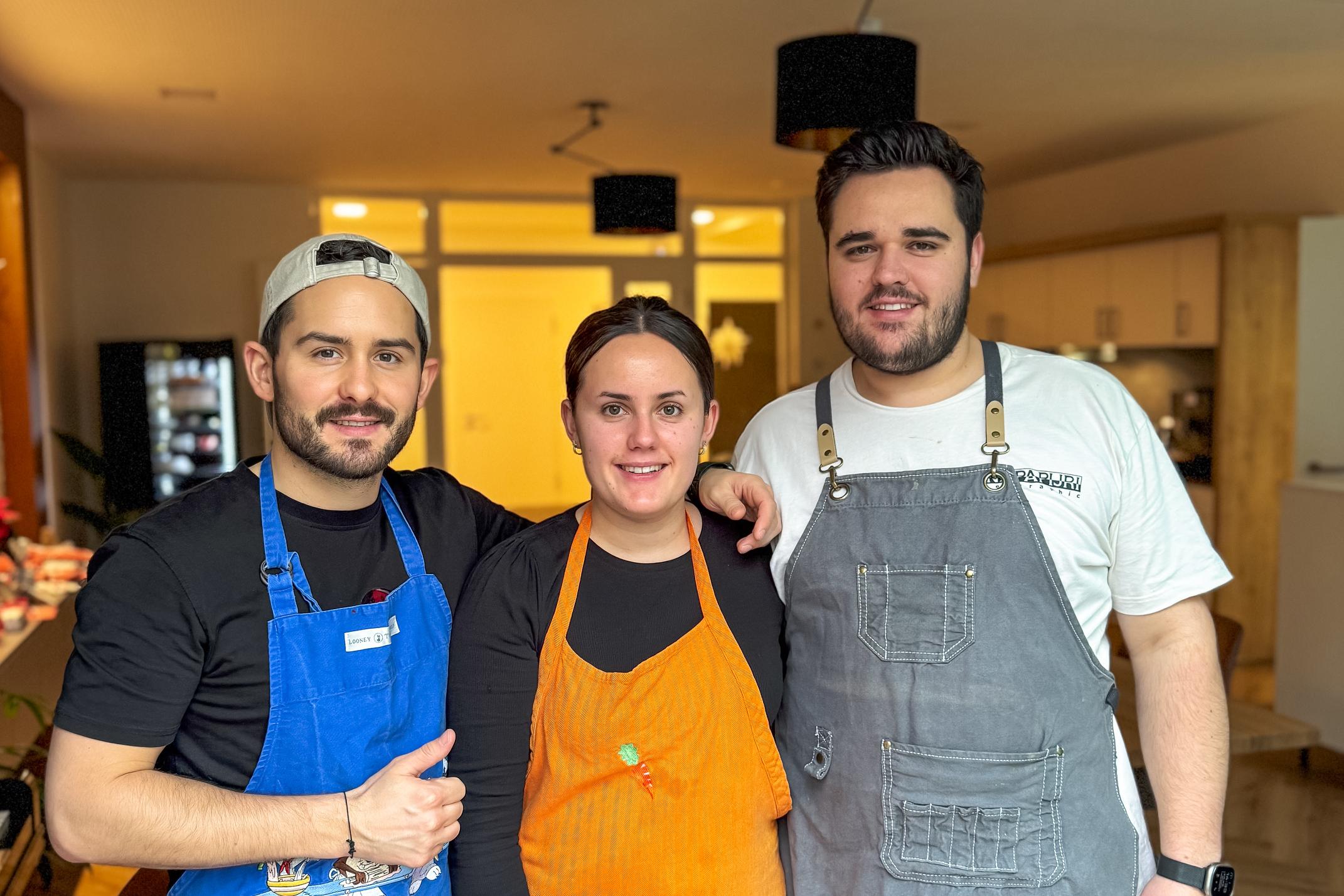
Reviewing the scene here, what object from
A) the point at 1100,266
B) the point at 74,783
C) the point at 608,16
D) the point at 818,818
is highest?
the point at 608,16

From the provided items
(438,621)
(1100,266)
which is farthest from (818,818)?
(1100,266)

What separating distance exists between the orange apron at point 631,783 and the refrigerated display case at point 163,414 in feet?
22.3

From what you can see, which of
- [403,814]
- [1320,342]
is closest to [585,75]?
[1320,342]

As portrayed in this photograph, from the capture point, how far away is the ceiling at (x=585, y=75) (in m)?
4.16

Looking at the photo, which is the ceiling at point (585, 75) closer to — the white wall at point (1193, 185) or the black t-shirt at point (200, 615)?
the white wall at point (1193, 185)

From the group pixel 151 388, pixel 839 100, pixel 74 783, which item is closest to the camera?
pixel 74 783

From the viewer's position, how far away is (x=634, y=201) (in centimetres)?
546

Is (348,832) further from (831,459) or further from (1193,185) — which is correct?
(1193,185)

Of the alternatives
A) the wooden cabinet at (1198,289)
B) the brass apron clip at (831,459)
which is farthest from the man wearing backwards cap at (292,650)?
the wooden cabinet at (1198,289)

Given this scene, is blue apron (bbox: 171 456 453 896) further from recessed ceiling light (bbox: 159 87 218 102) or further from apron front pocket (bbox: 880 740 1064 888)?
recessed ceiling light (bbox: 159 87 218 102)

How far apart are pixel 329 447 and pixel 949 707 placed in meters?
0.93

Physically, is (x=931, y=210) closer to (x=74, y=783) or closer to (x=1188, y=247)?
(x=74, y=783)

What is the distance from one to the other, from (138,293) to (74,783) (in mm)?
8000

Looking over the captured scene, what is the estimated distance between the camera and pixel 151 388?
7645 mm
